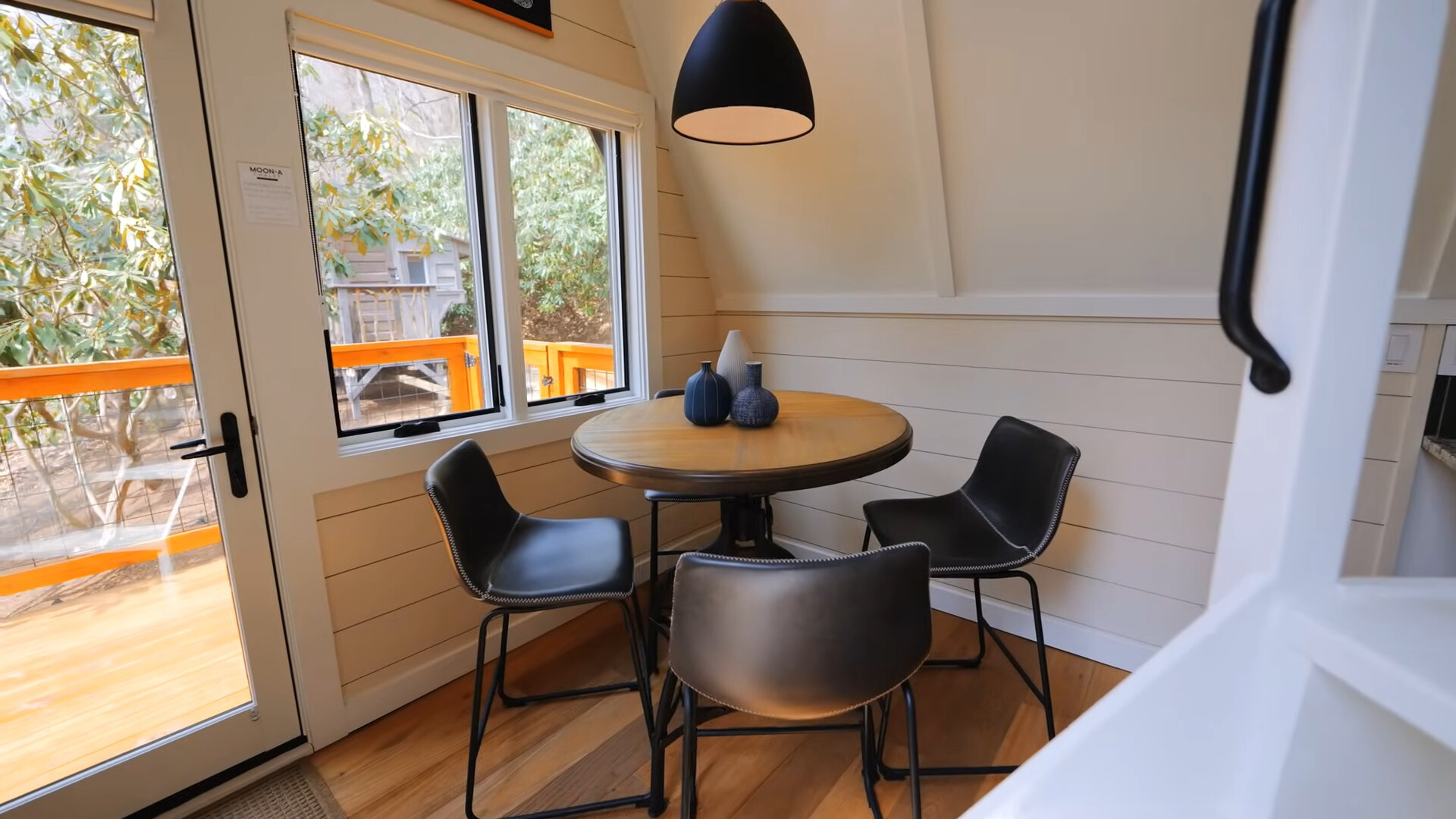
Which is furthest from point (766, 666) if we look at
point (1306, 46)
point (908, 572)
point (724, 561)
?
point (1306, 46)

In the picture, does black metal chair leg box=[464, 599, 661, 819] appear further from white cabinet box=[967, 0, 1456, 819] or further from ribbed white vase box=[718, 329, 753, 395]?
white cabinet box=[967, 0, 1456, 819]

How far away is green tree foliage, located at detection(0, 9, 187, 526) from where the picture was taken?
125 cm

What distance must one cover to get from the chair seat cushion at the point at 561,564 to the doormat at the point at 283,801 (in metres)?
A: 0.75

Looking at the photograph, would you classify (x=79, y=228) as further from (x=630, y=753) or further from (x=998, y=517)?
(x=998, y=517)

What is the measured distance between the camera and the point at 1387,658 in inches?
18.7

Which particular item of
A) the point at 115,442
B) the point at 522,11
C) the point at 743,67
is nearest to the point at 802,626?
the point at 743,67

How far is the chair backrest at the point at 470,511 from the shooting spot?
4.58ft

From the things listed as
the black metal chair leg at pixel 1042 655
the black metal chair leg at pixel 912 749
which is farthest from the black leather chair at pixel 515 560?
the black metal chair leg at pixel 1042 655

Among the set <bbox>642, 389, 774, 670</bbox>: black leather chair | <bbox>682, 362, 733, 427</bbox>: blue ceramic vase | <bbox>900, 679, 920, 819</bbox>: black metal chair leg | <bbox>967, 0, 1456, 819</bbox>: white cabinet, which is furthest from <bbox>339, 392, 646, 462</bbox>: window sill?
<bbox>967, 0, 1456, 819</bbox>: white cabinet

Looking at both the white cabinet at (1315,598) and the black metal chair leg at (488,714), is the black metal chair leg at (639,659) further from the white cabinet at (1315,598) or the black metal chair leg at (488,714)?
the white cabinet at (1315,598)

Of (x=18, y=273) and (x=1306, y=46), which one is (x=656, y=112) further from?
(x=1306, y=46)

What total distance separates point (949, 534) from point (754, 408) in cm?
67

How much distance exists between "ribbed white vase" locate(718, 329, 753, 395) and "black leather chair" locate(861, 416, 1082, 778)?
1.86 feet

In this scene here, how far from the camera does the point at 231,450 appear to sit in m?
1.52
